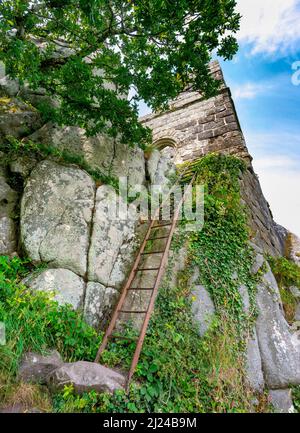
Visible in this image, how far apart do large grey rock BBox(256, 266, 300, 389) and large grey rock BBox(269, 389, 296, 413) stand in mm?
73

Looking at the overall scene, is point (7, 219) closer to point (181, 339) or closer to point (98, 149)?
point (98, 149)

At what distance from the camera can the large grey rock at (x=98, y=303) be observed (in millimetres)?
3615

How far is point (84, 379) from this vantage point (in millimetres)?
2461

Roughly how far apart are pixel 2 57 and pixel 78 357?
3977 millimetres

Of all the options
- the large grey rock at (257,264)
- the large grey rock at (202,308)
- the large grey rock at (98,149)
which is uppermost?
the large grey rock at (98,149)

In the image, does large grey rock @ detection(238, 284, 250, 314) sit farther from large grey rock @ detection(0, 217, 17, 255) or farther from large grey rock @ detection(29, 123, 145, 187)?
large grey rock @ detection(0, 217, 17, 255)

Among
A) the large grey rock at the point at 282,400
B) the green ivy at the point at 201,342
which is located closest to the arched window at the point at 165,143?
the green ivy at the point at 201,342

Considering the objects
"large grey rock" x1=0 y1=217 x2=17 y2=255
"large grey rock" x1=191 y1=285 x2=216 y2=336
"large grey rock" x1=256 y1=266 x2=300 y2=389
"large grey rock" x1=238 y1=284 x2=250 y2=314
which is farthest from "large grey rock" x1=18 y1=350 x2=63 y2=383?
"large grey rock" x1=256 y1=266 x2=300 y2=389

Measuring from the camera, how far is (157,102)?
15.1ft

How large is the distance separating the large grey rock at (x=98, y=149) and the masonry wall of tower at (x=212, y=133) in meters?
2.80

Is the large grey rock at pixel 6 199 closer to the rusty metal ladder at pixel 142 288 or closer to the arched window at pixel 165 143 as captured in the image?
the rusty metal ladder at pixel 142 288

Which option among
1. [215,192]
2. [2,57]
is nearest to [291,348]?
[215,192]

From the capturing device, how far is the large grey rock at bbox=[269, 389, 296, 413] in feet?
10.8
